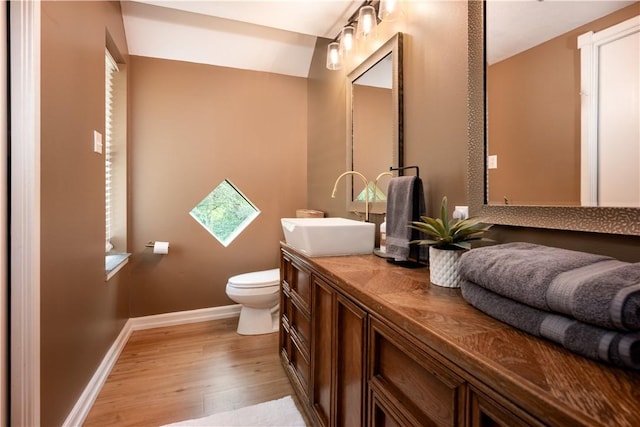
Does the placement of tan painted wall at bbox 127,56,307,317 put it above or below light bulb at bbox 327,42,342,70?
below

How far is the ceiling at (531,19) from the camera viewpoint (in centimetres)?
80

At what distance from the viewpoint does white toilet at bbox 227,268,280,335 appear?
7.91 ft

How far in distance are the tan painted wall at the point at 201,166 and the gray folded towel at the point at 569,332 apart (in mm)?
2469

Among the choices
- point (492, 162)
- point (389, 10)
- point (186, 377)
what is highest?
point (389, 10)

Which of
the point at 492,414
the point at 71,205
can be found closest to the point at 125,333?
the point at 71,205

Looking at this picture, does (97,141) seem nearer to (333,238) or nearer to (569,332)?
(333,238)

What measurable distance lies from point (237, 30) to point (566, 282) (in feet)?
9.48

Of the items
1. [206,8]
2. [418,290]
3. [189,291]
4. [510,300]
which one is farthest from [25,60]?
[189,291]

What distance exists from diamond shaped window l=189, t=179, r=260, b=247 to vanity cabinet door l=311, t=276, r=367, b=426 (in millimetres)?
1750

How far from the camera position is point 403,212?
1.30 m

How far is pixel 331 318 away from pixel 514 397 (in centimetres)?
77

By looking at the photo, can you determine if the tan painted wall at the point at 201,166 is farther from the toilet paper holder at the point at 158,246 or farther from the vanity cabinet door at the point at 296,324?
the vanity cabinet door at the point at 296,324

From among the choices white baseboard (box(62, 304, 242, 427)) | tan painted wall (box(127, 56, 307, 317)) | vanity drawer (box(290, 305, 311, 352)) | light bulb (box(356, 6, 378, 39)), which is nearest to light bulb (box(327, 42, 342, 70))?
light bulb (box(356, 6, 378, 39))

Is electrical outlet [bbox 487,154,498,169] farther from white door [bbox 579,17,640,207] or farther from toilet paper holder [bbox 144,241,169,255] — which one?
toilet paper holder [bbox 144,241,169,255]
